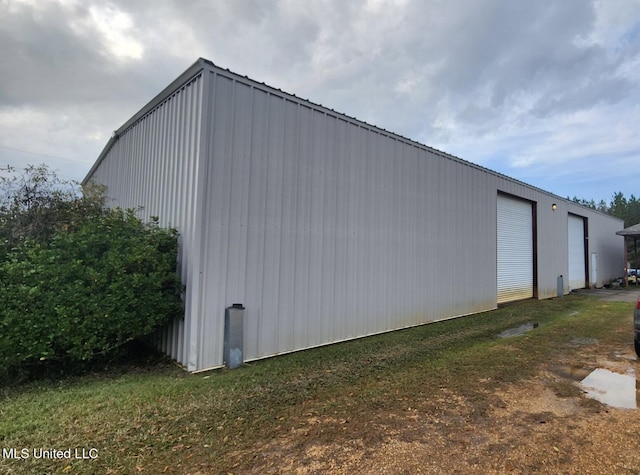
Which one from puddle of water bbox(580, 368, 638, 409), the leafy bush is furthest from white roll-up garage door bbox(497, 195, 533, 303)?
the leafy bush

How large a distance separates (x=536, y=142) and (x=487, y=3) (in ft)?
32.8

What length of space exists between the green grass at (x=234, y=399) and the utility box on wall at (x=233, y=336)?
9.6 inches

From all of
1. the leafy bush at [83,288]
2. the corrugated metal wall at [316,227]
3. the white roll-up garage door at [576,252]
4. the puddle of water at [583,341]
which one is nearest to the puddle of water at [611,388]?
the puddle of water at [583,341]

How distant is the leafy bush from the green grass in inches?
22.1

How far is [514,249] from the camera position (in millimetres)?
12523

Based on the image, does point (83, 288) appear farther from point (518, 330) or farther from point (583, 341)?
point (583, 341)

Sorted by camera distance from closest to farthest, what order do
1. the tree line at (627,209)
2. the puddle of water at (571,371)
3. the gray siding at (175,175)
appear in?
the puddle of water at (571,371) < the gray siding at (175,175) < the tree line at (627,209)

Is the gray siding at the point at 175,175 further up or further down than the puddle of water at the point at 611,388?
further up

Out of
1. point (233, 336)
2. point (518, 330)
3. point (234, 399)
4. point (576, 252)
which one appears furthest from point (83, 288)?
point (576, 252)

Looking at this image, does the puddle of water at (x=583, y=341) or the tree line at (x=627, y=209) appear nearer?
the puddle of water at (x=583, y=341)

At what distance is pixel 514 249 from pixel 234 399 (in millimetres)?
12106

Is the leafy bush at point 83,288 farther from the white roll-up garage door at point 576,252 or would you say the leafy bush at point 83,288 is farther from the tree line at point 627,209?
the tree line at point 627,209

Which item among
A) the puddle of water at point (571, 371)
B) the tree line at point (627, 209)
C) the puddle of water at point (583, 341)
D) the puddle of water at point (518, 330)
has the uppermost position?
the tree line at point (627, 209)

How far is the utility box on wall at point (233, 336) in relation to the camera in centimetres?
498
